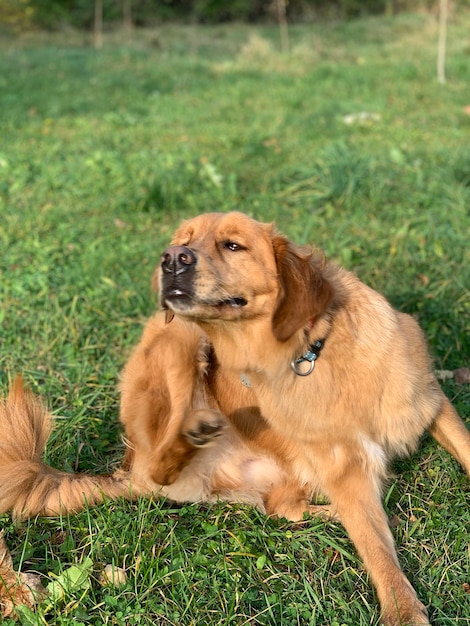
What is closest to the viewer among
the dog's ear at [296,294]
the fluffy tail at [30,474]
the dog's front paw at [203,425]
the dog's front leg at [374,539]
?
the dog's front leg at [374,539]

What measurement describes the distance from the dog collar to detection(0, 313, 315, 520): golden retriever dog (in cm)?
37

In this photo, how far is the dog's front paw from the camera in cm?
249

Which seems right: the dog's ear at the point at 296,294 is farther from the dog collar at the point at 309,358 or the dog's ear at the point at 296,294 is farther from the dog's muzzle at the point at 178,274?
the dog's muzzle at the point at 178,274

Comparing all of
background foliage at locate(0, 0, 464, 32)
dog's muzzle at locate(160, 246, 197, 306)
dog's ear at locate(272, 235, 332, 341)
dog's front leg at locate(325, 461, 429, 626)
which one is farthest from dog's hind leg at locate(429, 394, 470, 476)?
background foliage at locate(0, 0, 464, 32)

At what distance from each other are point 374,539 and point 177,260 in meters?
1.28

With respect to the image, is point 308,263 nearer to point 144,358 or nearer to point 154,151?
point 144,358

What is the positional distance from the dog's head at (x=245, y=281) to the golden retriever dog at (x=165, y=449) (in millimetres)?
426

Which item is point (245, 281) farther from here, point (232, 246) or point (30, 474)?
point (30, 474)

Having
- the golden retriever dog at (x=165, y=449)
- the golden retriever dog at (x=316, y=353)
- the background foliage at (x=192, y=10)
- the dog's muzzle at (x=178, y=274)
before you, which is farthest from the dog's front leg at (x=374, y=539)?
the background foliage at (x=192, y=10)

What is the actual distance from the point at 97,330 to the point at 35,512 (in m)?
1.68

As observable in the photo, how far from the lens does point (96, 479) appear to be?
8.69 ft

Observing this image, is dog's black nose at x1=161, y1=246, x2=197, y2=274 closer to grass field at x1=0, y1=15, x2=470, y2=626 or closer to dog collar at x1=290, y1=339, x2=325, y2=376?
dog collar at x1=290, y1=339, x2=325, y2=376

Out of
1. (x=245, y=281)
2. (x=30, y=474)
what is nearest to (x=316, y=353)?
(x=245, y=281)

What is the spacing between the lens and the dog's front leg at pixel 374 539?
211cm
